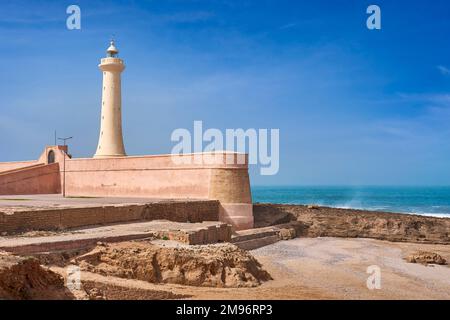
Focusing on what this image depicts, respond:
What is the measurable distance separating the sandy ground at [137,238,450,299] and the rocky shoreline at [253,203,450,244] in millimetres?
1431

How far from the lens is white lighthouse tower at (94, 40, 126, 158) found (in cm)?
2824

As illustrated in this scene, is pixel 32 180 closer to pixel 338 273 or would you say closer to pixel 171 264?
pixel 171 264

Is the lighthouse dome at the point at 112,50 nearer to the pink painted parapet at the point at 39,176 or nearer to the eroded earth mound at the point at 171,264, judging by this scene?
the pink painted parapet at the point at 39,176

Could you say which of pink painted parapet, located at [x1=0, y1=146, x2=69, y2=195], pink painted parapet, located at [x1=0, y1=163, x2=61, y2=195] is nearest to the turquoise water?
pink painted parapet, located at [x1=0, y1=146, x2=69, y2=195]

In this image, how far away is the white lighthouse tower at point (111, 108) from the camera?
2824 centimetres

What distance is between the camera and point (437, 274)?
15.8 meters

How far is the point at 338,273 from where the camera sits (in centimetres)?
1511

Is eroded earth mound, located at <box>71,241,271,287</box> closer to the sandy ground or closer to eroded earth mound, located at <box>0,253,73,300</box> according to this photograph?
the sandy ground

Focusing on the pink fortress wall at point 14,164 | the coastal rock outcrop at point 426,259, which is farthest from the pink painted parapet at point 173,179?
the coastal rock outcrop at point 426,259

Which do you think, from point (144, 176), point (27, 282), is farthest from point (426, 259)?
point (27, 282)

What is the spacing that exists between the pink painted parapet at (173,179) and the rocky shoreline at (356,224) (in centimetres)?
269

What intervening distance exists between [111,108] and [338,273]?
18.2 m
